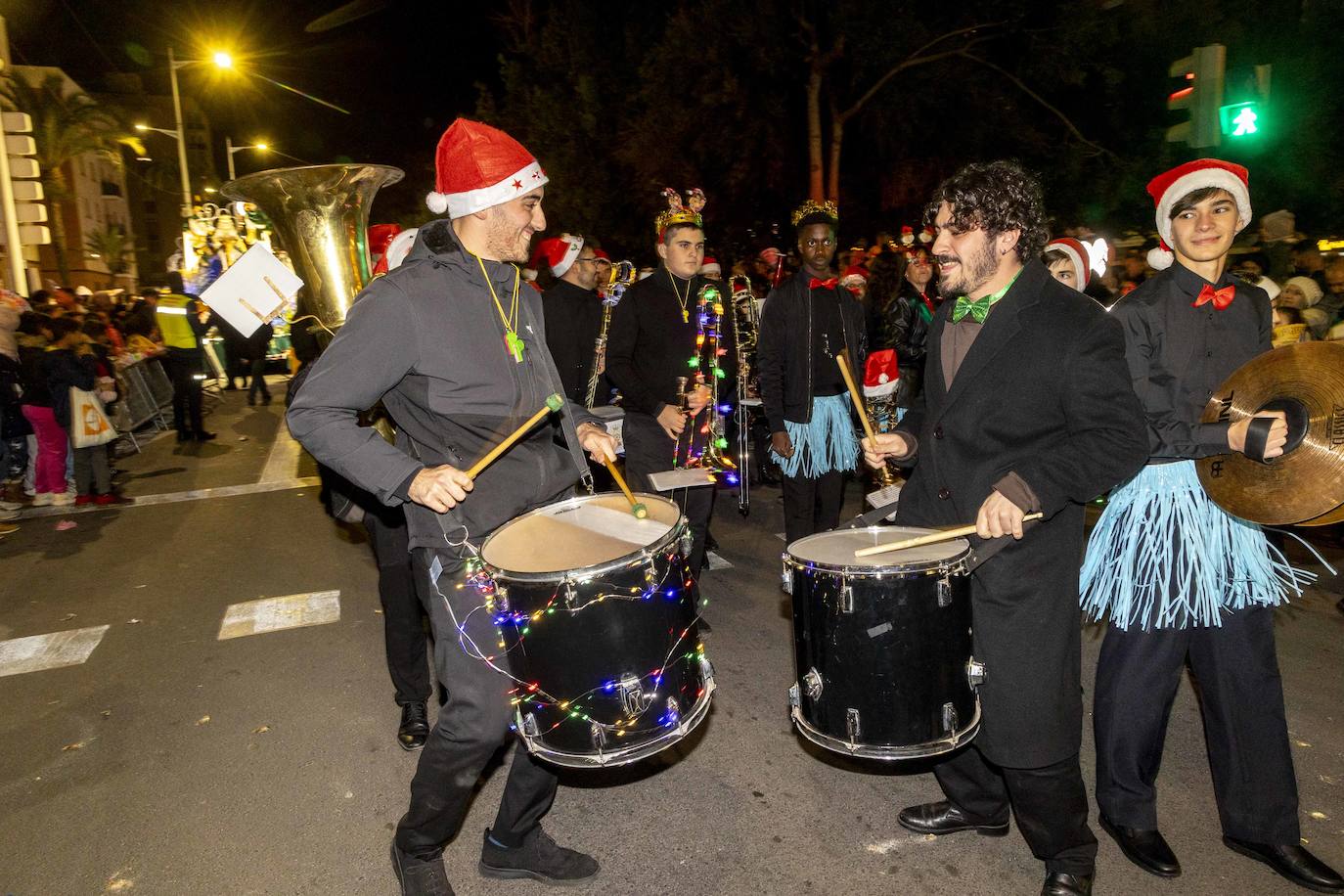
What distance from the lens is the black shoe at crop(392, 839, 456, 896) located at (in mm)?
2605

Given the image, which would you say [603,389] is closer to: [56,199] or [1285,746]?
[1285,746]

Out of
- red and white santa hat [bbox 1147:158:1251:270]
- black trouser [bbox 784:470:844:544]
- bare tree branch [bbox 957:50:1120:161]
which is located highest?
bare tree branch [bbox 957:50:1120:161]

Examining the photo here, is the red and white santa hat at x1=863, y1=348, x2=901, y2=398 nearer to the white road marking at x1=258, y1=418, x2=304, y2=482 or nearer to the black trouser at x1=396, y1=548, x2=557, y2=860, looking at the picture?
the black trouser at x1=396, y1=548, x2=557, y2=860

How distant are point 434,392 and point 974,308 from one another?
1.63m

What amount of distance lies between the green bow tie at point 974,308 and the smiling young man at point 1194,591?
1.98ft

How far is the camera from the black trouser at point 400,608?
378 cm

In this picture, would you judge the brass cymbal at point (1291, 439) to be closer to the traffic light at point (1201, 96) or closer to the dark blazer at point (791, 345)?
the dark blazer at point (791, 345)

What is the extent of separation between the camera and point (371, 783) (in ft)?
11.6

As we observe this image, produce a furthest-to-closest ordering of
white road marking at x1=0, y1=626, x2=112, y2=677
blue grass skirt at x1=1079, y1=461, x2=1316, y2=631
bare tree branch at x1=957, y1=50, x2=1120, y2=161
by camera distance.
→ 1. bare tree branch at x1=957, y1=50, x2=1120, y2=161
2. white road marking at x1=0, y1=626, x2=112, y2=677
3. blue grass skirt at x1=1079, y1=461, x2=1316, y2=631

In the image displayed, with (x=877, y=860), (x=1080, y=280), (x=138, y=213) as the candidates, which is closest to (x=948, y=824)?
(x=877, y=860)

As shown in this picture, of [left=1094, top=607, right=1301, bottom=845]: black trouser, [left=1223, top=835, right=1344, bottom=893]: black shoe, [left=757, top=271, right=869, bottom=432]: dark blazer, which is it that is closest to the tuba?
[left=757, top=271, right=869, bottom=432]: dark blazer

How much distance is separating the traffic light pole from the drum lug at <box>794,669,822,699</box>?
1519cm

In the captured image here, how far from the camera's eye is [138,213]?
2899 inches

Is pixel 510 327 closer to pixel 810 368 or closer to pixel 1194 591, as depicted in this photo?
pixel 1194 591
